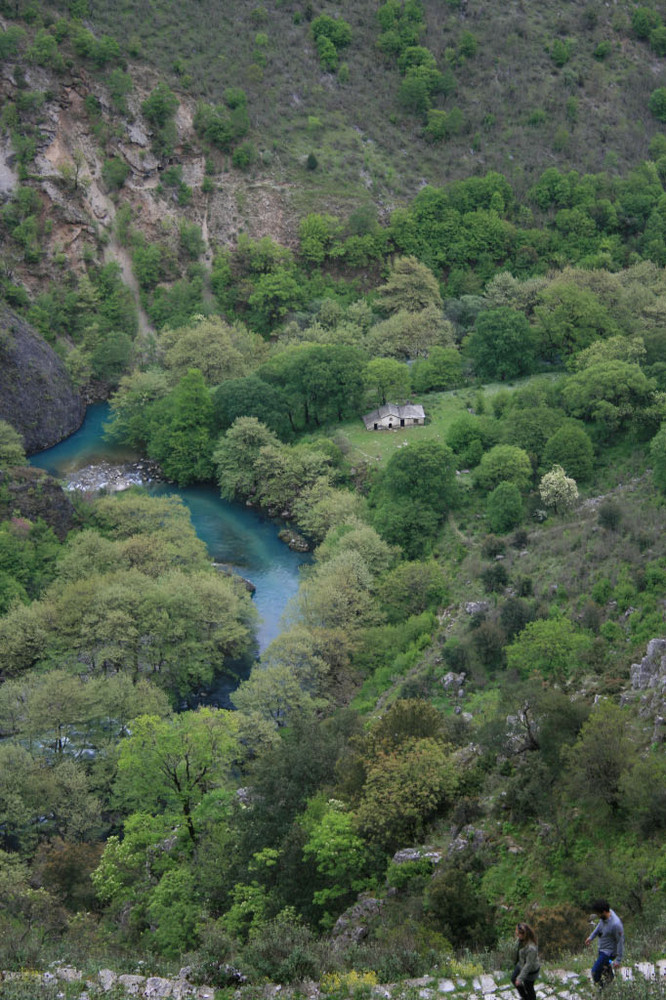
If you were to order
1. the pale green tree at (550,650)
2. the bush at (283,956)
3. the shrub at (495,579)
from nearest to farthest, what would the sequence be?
→ 1. the bush at (283,956)
2. the pale green tree at (550,650)
3. the shrub at (495,579)

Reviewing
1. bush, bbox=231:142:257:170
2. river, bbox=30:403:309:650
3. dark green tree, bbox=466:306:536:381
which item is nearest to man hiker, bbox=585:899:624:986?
river, bbox=30:403:309:650

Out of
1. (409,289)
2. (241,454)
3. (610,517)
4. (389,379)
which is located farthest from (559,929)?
(409,289)

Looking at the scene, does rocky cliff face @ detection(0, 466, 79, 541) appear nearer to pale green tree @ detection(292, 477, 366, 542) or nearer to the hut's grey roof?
pale green tree @ detection(292, 477, 366, 542)

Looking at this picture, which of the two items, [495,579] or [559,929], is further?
[495,579]

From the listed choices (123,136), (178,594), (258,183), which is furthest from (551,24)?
(178,594)

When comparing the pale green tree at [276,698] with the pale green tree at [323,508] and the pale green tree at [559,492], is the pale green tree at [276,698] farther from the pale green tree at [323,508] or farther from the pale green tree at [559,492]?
the pale green tree at [559,492]

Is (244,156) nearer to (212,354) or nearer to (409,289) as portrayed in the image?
(409,289)

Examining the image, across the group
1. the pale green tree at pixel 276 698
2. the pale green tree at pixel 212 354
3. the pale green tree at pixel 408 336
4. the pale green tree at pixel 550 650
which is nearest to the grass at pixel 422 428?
the pale green tree at pixel 408 336
